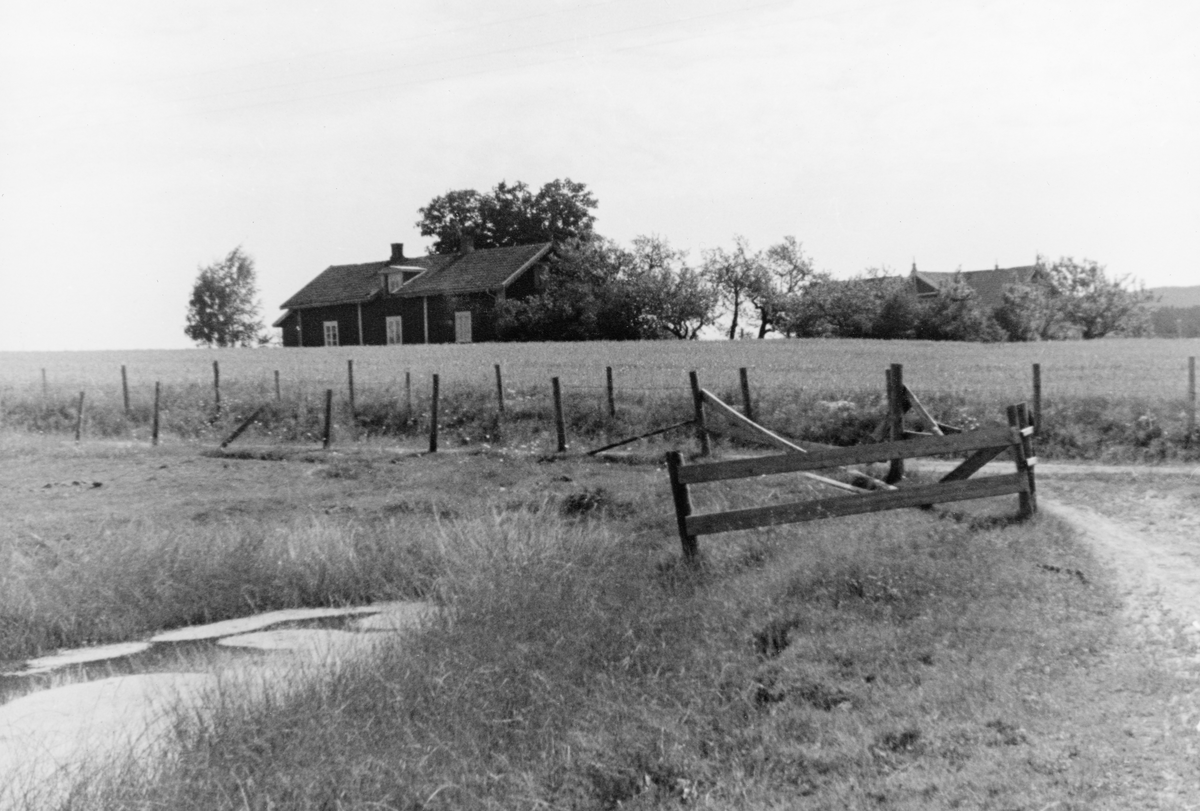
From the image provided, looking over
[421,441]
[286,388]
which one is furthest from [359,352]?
[421,441]

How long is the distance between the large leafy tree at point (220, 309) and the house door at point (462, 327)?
34.7 metres

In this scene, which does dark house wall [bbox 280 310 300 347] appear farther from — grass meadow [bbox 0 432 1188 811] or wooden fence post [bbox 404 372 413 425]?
grass meadow [bbox 0 432 1188 811]

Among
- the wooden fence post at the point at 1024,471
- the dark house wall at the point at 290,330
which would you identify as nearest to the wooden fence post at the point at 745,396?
the wooden fence post at the point at 1024,471

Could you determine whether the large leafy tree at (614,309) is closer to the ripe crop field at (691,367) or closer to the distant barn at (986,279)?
the ripe crop field at (691,367)

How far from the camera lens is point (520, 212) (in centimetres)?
7269

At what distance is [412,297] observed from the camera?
2386 inches

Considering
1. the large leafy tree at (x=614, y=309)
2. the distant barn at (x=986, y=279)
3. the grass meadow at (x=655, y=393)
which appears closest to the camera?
the grass meadow at (x=655, y=393)

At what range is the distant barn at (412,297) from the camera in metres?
58.6

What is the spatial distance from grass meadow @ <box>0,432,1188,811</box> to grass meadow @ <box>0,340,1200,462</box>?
808cm

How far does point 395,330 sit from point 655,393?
3803 cm

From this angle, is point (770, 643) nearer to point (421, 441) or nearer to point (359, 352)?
point (421, 441)

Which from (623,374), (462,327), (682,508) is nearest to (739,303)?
(462,327)

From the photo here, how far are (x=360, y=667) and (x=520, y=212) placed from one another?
213 ft

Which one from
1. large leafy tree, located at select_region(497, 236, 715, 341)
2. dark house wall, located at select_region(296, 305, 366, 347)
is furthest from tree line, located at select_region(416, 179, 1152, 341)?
dark house wall, located at select_region(296, 305, 366, 347)
